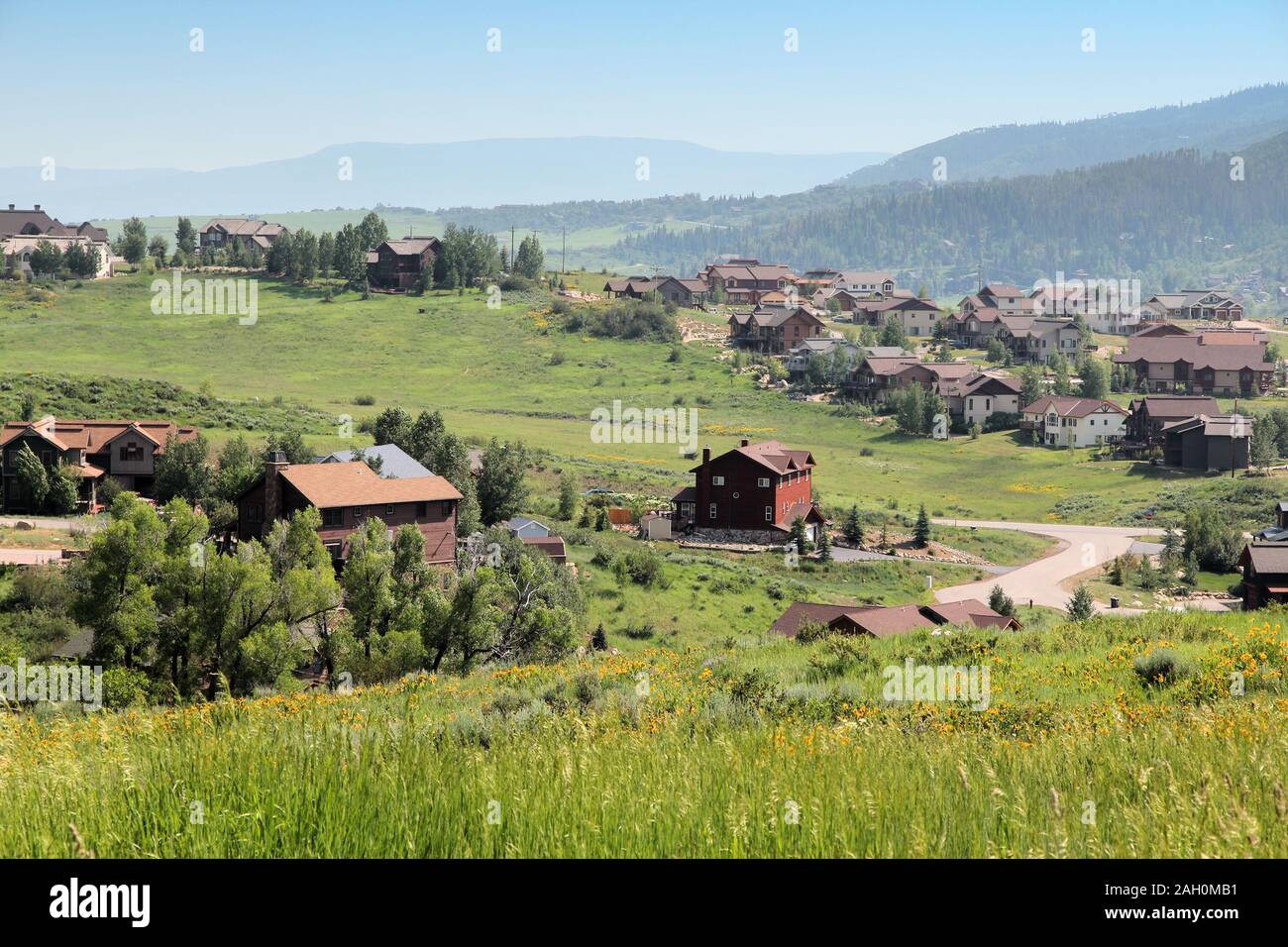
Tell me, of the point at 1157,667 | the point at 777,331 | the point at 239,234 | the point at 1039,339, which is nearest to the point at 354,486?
the point at 1157,667

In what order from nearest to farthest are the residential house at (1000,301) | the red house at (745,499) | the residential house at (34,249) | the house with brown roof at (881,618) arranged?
1. the house with brown roof at (881,618)
2. the red house at (745,499)
3. the residential house at (34,249)
4. the residential house at (1000,301)

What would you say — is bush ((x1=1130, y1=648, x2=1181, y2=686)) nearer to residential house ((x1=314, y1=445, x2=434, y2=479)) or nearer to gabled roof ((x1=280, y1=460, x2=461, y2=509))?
gabled roof ((x1=280, y1=460, x2=461, y2=509))

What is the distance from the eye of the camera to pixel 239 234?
179m

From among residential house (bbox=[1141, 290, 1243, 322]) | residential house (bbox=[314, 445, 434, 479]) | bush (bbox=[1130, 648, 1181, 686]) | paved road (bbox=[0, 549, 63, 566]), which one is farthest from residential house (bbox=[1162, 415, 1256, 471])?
residential house (bbox=[1141, 290, 1243, 322])

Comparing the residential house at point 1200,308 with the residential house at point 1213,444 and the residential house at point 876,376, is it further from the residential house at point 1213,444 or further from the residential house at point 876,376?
the residential house at point 1213,444

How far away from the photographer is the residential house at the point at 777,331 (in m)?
143

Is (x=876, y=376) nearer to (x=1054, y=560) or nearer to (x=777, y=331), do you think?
(x=777, y=331)

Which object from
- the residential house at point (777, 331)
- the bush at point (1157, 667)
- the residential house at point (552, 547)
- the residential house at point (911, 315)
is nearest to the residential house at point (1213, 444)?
the residential house at point (777, 331)

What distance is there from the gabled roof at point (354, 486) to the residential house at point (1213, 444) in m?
63.6

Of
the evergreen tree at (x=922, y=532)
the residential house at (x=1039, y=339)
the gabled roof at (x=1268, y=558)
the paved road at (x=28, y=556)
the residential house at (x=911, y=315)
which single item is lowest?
the evergreen tree at (x=922, y=532)

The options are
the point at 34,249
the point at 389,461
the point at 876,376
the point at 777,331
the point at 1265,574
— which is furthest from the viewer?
the point at 34,249

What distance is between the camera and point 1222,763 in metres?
6.89

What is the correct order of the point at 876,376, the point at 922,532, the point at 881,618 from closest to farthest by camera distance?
the point at 881,618 → the point at 922,532 → the point at 876,376

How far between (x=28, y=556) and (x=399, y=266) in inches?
4336
